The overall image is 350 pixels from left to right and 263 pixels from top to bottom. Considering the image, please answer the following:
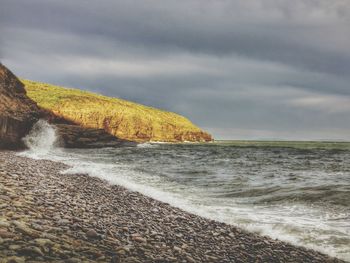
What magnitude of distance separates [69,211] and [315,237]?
20.8 ft

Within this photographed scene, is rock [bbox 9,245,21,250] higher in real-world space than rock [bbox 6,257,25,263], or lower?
higher

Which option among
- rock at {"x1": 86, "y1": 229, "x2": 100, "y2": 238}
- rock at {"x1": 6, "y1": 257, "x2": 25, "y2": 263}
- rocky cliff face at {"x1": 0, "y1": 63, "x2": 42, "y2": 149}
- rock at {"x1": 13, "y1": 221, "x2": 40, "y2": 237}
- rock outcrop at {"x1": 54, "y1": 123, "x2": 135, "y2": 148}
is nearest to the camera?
rock at {"x1": 6, "y1": 257, "x2": 25, "y2": 263}

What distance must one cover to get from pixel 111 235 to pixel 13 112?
3291 cm

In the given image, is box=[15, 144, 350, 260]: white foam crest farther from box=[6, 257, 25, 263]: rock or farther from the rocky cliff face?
the rocky cliff face

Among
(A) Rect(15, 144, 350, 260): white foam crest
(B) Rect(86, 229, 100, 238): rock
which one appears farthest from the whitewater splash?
(B) Rect(86, 229, 100, 238): rock

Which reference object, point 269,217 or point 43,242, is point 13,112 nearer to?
point 269,217

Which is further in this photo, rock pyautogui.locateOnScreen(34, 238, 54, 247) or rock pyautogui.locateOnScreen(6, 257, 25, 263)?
rock pyautogui.locateOnScreen(34, 238, 54, 247)

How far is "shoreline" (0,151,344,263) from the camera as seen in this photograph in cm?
653

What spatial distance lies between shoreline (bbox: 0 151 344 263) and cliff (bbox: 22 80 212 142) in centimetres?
8344

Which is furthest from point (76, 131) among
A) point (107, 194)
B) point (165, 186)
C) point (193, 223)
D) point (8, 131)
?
point (193, 223)

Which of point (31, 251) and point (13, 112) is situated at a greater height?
point (13, 112)

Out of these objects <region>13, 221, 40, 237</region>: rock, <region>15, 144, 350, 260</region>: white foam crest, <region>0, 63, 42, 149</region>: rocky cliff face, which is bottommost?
<region>15, 144, 350, 260</region>: white foam crest

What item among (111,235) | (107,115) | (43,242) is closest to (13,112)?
(111,235)

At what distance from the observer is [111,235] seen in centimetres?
800
